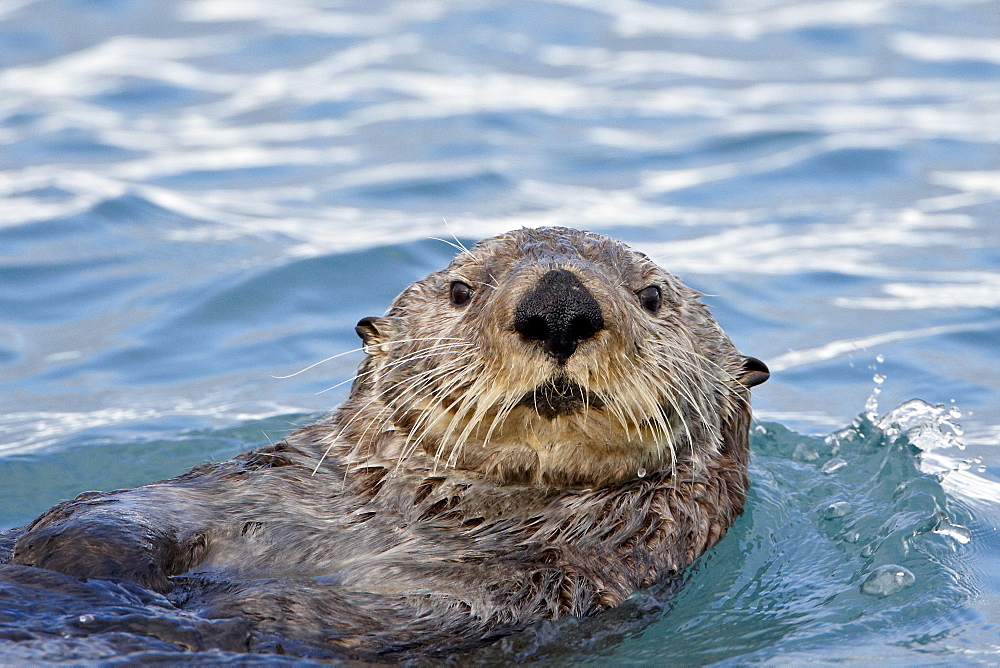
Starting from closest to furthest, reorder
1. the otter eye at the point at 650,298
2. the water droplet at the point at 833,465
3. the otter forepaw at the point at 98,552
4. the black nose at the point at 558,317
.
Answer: the black nose at the point at 558,317 < the otter forepaw at the point at 98,552 < the otter eye at the point at 650,298 < the water droplet at the point at 833,465

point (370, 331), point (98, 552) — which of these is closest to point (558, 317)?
point (370, 331)

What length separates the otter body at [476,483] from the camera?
398cm

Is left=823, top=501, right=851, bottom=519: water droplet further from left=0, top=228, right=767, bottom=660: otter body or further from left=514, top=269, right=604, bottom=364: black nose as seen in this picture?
left=514, top=269, right=604, bottom=364: black nose

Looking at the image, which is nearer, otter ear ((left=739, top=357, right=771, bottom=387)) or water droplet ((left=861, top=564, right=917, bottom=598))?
water droplet ((left=861, top=564, right=917, bottom=598))

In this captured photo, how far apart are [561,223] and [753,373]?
539 centimetres

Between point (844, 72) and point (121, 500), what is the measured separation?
11950 mm

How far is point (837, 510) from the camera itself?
19.0ft

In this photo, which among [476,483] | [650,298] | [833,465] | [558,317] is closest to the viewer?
[558,317]

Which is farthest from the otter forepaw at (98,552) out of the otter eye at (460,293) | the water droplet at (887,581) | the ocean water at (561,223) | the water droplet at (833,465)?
the water droplet at (833,465)

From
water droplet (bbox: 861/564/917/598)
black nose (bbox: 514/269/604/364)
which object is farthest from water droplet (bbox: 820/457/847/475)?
black nose (bbox: 514/269/604/364)

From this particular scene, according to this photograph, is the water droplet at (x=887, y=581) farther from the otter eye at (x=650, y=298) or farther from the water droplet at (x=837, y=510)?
the otter eye at (x=650, y=298)

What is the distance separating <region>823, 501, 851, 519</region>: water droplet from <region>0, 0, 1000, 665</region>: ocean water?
2 centimetres

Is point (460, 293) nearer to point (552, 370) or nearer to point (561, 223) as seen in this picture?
point (552, 370)

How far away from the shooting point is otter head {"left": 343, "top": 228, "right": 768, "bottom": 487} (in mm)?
3984
